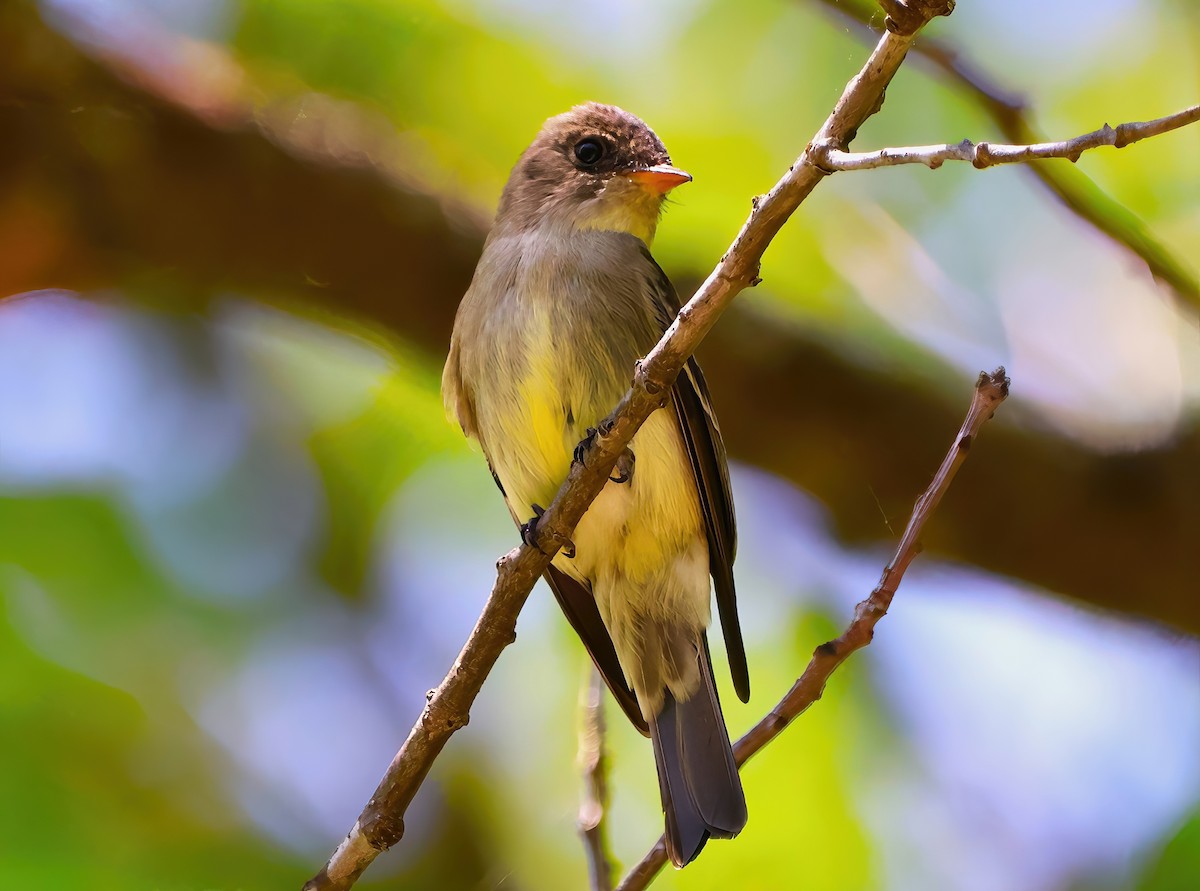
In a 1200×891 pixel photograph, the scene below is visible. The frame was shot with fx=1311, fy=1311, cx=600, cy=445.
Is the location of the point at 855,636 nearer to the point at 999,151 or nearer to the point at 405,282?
the point at 999,151

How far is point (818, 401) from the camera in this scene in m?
3.36

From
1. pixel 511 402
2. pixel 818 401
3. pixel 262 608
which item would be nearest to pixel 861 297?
pixel 818 401

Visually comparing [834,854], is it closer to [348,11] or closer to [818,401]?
[818,401]

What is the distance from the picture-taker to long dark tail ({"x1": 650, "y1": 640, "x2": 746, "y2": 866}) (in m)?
2.59

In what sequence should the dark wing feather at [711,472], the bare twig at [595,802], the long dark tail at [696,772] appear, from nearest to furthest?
1. the bare twig at [595,802]
2. the long dark tail at [696,772]
3. the dark wing feather at [711,472]

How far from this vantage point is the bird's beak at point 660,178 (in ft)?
9.66

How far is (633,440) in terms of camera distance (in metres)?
2.81

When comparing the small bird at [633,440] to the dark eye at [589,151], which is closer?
the small bird at [633,440]

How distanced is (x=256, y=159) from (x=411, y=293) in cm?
54

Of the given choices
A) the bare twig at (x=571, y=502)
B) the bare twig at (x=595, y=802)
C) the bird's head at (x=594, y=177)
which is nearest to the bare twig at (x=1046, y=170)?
the bird's head at (x=594, y=177)

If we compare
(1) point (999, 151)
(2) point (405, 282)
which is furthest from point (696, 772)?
(1) point (999, 151)

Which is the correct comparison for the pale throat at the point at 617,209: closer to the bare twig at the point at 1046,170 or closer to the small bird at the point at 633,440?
the small bird at the point at 633,440

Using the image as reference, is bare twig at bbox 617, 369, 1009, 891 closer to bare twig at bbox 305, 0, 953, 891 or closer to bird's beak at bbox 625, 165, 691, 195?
bare twig at bbox 305, 0, 953, 891

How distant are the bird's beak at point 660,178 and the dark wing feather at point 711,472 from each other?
0.16m
